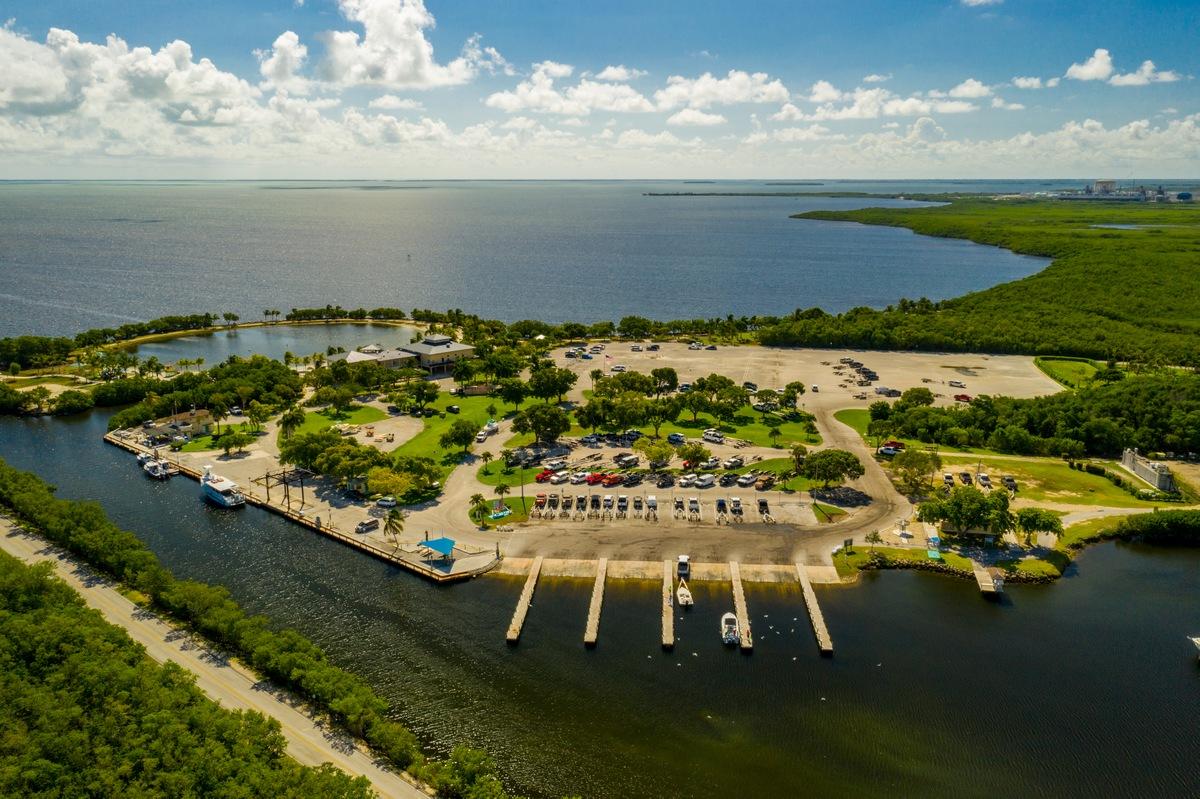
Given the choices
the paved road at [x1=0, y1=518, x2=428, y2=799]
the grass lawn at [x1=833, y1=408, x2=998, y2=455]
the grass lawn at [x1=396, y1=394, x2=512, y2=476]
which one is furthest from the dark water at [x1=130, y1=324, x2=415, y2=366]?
the grass lawn at [x1=833, y1=408, x2=998, y2=455]

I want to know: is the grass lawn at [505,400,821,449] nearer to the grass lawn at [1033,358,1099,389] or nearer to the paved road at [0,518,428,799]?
the paved road at [0,518,428,799]

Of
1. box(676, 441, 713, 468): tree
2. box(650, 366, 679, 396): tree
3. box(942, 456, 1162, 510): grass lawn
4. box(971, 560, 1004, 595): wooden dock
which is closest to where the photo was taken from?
box(971, 560, 1004, 595): wooden dock

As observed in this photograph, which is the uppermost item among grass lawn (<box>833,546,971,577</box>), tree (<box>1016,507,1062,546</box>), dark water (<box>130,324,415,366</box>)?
tree (<box>1016,507,1062,546</box>)

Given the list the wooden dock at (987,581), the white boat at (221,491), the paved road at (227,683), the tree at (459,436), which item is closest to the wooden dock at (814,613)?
the wooden dock at (987,581)

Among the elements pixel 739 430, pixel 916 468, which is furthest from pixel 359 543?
pixel 916 468

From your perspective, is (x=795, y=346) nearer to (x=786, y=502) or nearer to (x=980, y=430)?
(x=980, y=430)

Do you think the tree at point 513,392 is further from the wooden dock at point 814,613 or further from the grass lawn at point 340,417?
the wooden dock at point 814,613

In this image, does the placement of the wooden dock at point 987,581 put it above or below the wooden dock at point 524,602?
above
